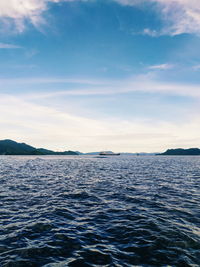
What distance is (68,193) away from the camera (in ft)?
82.6

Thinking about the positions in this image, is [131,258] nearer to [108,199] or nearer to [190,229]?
[190,229]

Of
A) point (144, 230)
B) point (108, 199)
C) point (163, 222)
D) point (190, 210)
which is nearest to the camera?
point (144, 230)

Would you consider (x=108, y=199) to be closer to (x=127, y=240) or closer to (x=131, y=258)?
(x=127, y=240)

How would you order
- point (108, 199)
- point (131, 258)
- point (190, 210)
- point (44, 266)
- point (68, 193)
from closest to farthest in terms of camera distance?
point (44, 266), point (131, 258), point (190, 210), point (108, 199), point (68, 193)

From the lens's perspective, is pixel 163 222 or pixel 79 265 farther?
pixel 163 222

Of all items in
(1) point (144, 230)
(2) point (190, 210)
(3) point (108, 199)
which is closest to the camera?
(1) point (144, 230)

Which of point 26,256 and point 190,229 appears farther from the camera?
point 190,229

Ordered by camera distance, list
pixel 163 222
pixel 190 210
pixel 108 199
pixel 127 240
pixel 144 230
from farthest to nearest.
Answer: pixel 108 199 → pixel 190 210 → pixel 163 222 → pixel 144 230 → pixel 127 240

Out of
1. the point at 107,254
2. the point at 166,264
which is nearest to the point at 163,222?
the point at 166,264

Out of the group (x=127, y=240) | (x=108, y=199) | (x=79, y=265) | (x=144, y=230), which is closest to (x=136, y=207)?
(x=108, y=199)

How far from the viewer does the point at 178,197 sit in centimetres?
2323

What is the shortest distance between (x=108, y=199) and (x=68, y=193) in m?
6.30

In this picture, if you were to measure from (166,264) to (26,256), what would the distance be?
24.2ft

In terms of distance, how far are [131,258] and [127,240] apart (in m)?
2.16
